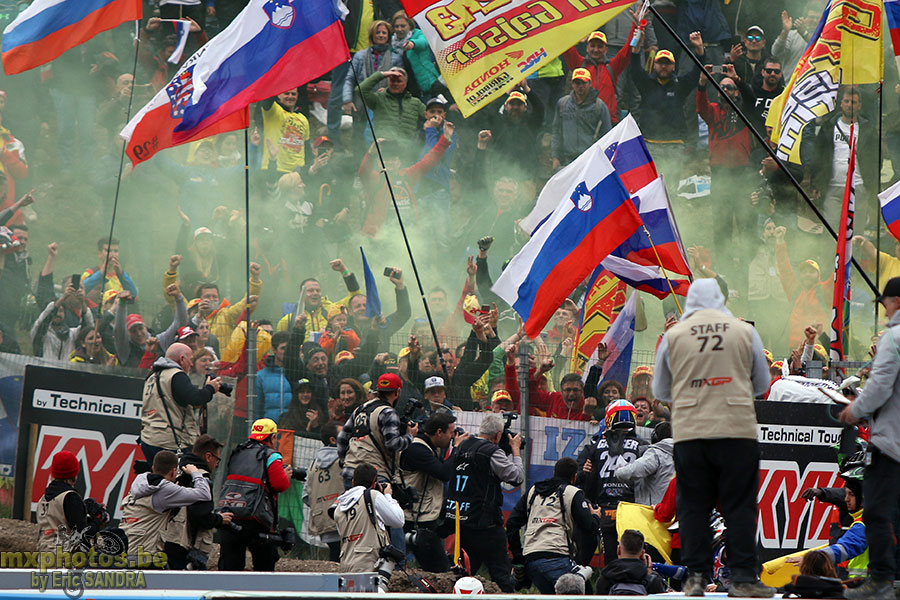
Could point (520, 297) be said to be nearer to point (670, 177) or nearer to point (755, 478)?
point (755, 478)

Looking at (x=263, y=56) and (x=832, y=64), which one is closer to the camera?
(x=832, y=64)

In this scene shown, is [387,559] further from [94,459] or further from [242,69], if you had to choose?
[242,69]

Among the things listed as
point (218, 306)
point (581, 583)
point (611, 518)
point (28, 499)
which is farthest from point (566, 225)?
point (28, 499)

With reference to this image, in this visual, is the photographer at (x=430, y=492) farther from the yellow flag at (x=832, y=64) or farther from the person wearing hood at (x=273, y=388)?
the yellow flag at (x=832, y=64)

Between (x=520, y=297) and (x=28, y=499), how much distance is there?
14.4ft

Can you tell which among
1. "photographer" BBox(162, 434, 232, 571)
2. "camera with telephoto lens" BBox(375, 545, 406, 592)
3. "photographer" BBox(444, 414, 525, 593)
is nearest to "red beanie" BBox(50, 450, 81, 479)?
"photographer" BBox(162, 434, 232, 571)

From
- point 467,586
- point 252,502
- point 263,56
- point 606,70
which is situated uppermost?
point 606,70

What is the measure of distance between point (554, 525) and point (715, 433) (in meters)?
3.61

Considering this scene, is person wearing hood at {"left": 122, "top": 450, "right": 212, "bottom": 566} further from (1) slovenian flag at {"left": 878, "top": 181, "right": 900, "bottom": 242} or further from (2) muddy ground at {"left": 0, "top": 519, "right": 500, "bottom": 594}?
(1) slovenian flag at {"left": 878, "top": 181, "right": 900, "bottom": 242}

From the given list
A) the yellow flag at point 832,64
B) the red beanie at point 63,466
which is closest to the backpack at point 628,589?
the red beanie at point 63,466

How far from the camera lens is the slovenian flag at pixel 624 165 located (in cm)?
1162

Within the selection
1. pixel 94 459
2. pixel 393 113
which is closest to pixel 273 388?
pixel 94 459

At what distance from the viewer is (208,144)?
16.1m

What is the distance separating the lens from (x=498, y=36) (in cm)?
1073
